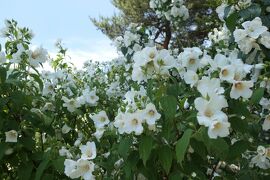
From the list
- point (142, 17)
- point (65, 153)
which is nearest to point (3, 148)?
point (65, 153)

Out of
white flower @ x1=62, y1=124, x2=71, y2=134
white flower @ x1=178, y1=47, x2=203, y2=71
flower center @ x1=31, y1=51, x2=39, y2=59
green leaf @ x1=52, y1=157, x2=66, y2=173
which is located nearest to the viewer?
white flower @ x1=178, y1=47, x2=203, y2=71

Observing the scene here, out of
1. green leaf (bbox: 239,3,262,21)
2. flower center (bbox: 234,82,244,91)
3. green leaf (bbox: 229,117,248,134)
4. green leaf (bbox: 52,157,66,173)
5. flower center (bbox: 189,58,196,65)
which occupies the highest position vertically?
green leaf (bbox: 239,3,262,21)

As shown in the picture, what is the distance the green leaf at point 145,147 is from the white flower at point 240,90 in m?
0.31

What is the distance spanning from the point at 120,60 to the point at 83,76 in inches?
14.6

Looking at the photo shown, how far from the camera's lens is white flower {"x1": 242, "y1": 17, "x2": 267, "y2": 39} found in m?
1.73

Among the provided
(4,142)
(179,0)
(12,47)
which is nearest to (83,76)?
(179,0)

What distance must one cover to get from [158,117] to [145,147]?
0.11 m

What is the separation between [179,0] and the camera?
11.5ft

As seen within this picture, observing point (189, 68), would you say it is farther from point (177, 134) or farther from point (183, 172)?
point (183, 172)

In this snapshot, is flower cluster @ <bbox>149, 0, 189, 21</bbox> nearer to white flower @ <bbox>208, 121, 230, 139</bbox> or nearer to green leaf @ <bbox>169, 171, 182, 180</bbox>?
green leaf @ <bbox>169, 171, 182, 180</bbox>

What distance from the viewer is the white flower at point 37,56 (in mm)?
2287

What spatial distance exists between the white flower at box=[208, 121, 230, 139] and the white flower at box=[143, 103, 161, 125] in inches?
8.1

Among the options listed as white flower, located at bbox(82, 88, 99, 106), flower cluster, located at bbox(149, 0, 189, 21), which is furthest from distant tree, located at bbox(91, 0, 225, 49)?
white flower, located at bbox(82, 88, 99, 106)

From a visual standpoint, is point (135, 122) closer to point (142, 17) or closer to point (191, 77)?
point (191, 77)
